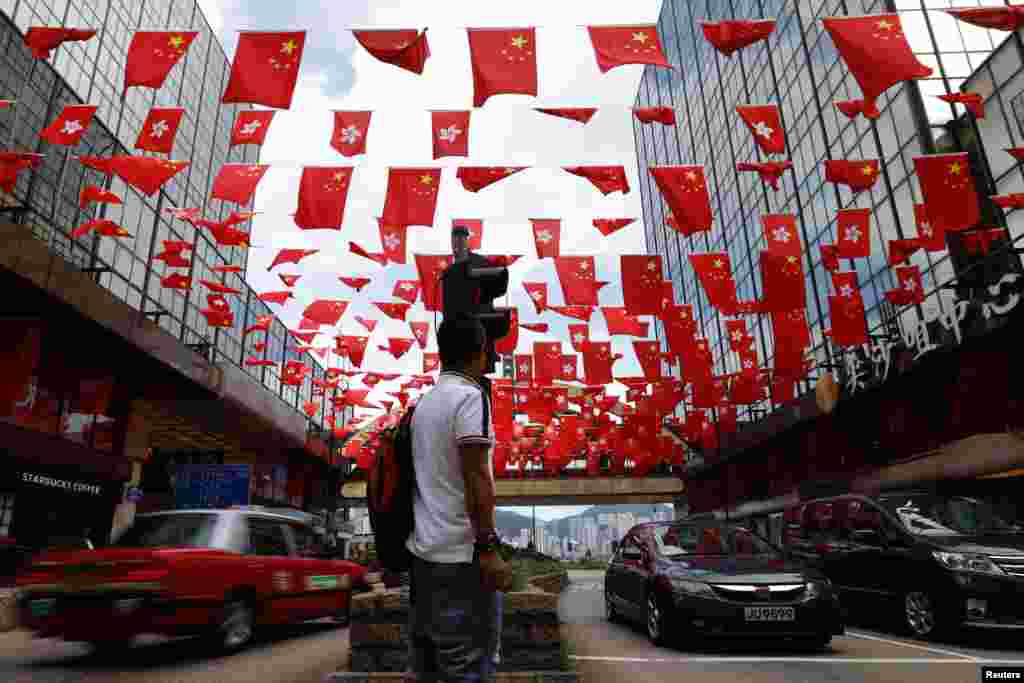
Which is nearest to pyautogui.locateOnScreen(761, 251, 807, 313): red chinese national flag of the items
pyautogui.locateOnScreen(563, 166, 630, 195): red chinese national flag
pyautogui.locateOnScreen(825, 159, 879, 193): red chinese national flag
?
pyautogui.locateOnScreen(825, 159, 879, 193): red chinese national flag

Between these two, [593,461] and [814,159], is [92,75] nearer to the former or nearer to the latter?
[814,159]

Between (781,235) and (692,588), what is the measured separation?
10439mm

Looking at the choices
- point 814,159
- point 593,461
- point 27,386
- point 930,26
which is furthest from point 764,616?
point 593,461

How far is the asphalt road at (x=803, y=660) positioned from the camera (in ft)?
17.0

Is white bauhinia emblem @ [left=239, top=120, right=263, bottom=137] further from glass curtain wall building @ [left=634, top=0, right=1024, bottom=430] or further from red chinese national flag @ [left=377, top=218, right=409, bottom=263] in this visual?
glass curtain wall building @ [left=634, top=0, right=1024, bottom=430]

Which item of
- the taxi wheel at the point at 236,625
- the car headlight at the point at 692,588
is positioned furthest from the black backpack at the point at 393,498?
the taxi wheel at the point at 236,625

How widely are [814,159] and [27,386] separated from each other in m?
27.4

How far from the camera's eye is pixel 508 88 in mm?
7836

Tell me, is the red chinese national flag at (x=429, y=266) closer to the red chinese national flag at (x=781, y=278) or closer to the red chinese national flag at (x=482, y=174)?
the red chinese national flag at (x=482, y=174)

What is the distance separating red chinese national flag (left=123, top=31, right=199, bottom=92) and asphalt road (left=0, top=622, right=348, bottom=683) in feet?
21.4

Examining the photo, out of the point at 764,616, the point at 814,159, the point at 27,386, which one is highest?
the point at 814,159

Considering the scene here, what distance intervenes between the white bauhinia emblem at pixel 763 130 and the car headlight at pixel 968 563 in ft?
20.8

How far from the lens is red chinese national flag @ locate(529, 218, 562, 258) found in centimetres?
1302

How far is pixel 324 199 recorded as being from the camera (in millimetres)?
10180
